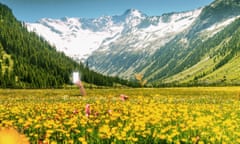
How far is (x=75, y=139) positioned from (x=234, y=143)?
526 centimetres

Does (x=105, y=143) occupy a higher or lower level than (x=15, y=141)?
lower

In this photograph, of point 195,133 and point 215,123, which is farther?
point 215,123

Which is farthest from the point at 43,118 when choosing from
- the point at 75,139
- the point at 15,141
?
the point at 15,141

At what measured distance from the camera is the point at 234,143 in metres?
11.6

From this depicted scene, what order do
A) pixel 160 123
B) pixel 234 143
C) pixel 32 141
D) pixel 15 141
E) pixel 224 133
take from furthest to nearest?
pixel 160 123
pixel 224 133
pixel 32 141
pixel 234 143
pixel 15 141

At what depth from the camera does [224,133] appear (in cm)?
1318

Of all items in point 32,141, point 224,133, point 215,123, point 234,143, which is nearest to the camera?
point 234,143

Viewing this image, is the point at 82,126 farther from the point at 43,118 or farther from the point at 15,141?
the point at 15,141

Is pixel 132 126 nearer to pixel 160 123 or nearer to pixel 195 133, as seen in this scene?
pixel 160 123

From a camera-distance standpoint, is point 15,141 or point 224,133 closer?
point 15,141

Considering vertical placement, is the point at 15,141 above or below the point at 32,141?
above

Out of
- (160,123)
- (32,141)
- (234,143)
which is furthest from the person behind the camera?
(160,123)

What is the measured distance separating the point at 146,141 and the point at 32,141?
3.78m

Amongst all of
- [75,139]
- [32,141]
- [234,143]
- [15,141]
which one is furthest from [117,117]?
[15,141]
